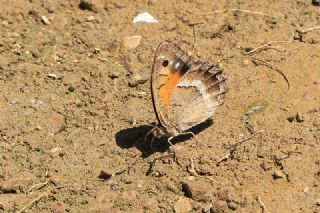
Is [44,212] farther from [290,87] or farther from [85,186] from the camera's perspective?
[290,87]

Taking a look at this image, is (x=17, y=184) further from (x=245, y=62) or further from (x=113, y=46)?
(x=245, y=62)

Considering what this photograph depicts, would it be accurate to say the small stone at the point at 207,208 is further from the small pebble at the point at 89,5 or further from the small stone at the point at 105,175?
the small pebble at the point at 89,5

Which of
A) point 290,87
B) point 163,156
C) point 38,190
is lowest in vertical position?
point 38,190

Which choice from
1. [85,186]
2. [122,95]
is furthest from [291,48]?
[85,186]

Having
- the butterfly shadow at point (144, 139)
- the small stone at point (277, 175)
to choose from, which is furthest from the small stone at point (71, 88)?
the small stone at point (277, 175)

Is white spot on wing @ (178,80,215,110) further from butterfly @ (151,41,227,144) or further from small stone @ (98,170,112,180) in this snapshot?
small stone @ (98,170,112,180)

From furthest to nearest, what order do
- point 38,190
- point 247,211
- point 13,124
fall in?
point 13,124
point 38,190
point 247,211

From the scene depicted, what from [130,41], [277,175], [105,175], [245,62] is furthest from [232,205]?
[130,41]
